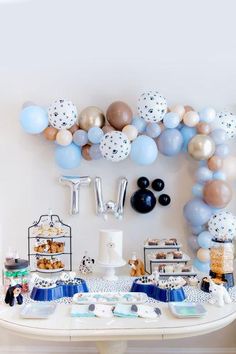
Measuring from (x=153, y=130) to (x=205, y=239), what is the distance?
2.30ft

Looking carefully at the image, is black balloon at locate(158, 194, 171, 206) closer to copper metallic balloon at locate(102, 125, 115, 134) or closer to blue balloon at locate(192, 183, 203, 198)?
blue balloon at locate(192, 183, 203, 198)

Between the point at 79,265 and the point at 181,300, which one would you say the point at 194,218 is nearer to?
the point at 181,300

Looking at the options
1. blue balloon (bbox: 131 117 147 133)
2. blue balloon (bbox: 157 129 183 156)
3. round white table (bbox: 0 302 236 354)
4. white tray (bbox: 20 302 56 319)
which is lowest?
round white table (bbox: 0 302 236 354)

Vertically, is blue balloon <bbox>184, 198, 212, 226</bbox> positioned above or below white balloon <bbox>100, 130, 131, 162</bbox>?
below

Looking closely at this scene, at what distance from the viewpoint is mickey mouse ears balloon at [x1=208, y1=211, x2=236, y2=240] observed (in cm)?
211

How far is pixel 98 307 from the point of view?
1.69 m

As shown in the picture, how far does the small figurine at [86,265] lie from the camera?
2.22m

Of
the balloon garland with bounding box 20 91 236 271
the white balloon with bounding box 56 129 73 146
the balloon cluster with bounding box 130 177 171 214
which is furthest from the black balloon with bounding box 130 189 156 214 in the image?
the white balloon with bounding box 56 129 73 146

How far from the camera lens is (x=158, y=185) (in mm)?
2344

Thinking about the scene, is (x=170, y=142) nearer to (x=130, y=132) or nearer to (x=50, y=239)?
(x=130, y=132)

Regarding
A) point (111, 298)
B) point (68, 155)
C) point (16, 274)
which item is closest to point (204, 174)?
point (68, 155)

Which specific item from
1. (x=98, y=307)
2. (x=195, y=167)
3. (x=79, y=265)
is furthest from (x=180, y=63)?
(x=98, y=307)

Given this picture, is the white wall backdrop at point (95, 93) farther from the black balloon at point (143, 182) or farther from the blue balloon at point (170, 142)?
the blue balloon at point (170, 142)

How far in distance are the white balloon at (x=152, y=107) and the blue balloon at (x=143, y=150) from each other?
0.12 metres
